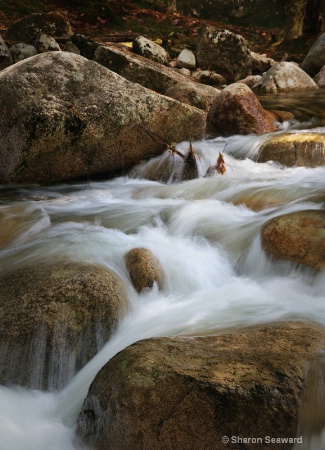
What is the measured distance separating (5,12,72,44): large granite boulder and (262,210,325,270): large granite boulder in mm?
11422

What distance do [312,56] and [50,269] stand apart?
553 inches

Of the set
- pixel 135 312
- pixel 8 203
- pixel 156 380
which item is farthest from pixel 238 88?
pixel 156 380

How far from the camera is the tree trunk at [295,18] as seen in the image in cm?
1811

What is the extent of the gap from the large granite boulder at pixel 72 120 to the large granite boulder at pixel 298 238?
278 cm

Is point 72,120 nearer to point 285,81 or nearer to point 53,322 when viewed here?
point 53,322

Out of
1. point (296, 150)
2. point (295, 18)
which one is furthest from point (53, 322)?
point (295, 18)

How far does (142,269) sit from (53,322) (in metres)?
0.93

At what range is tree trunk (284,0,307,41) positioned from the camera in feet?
59.4

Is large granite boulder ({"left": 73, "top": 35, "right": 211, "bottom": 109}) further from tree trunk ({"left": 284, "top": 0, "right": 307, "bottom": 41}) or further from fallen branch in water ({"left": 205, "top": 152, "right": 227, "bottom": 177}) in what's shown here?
tree trunk ({"left": 284, "top": 0, "right": 307, "bottom": 41})

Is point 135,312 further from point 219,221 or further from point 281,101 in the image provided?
point 281,101

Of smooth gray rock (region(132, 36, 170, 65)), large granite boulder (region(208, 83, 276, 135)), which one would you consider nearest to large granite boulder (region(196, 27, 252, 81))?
smooth gray rock (region(132, 36, 170, 65))

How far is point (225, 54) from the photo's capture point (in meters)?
15.3

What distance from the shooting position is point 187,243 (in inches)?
176

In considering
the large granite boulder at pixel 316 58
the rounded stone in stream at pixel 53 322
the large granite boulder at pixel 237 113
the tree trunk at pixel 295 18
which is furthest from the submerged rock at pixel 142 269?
the tree trunk at pixel 295 18
